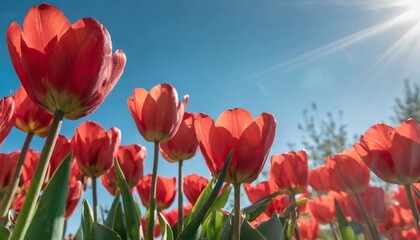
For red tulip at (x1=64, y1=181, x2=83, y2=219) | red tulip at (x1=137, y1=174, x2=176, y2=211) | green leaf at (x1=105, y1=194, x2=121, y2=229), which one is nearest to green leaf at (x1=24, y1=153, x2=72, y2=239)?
green leaf at (x1=105, y1=194, x2=121, y2=229)

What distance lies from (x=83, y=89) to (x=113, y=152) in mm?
743

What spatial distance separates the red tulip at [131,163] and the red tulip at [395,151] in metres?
0.94

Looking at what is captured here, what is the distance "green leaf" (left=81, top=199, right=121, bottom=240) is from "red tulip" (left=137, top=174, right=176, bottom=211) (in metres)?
0.79

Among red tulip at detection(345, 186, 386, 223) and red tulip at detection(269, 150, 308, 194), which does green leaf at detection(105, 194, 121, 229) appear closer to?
red tulip at detection(269, 150, 308, 194)

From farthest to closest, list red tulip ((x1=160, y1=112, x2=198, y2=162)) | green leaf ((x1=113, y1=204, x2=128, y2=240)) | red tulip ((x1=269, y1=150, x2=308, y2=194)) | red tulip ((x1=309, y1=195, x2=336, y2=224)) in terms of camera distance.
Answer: red tulip ((x1=309, y1=195, x2=336, y2=224)), red tulip ((x1=269, y1=150, x2=308, y2=194)), red tulip ((x1=160, y1=112, x2=198, y2=162)), green leaf ((x1=113, y1=204, x2=128, y2=240))

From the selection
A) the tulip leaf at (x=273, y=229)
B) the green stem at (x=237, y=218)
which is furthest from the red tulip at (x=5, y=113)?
the tulip leaf at (x=273, y=229)

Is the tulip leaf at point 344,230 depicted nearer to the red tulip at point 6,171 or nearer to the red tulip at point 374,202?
the red tulip at point 374,202

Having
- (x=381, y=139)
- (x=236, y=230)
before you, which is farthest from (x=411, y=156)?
(x=236, y=230)

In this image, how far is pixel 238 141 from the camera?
99cm

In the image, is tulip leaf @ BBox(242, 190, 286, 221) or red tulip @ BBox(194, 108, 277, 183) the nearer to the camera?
red tulip @ BBox(194, 108, 277, 183)

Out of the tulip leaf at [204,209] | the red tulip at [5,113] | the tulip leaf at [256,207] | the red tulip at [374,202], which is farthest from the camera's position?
the red tulip at [374,202]

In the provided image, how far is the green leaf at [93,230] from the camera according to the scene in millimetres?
978

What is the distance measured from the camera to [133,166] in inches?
64.4

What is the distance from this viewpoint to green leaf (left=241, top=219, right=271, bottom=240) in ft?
3.13
